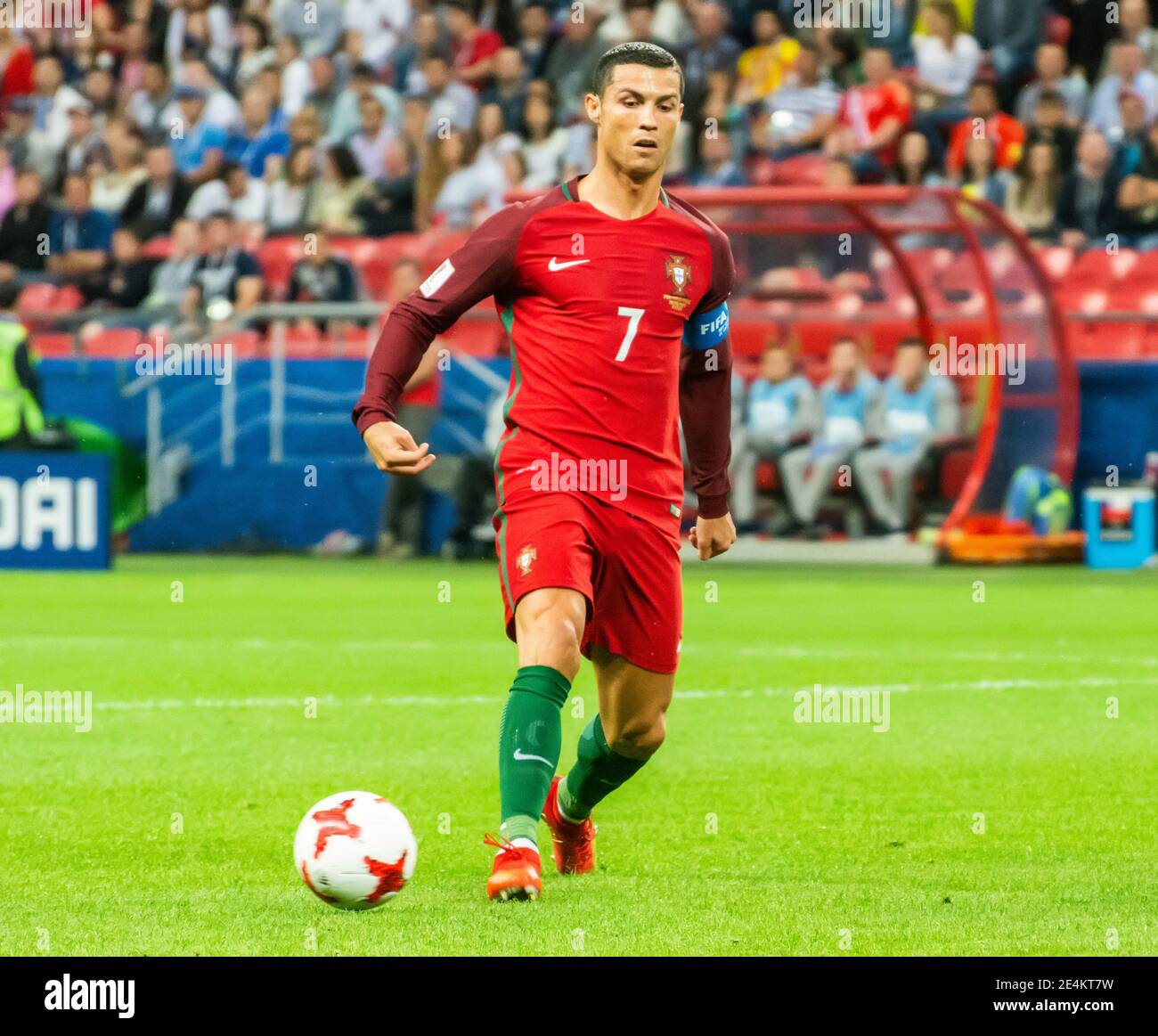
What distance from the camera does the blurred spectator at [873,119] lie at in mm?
18656

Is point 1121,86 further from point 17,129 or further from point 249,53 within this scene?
point 17,129

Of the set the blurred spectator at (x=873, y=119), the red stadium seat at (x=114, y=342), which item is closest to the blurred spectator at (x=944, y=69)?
the blurred spectator at (x=873, y=119)

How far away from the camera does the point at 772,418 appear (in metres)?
17.5

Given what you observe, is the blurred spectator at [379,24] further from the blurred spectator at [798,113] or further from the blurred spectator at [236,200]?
the blurred spectator at [798,113]

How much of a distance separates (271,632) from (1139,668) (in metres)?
4.47

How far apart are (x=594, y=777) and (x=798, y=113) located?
46.6 ft

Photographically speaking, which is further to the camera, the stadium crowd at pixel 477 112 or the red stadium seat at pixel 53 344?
the red stadium seat at pixel 53 344

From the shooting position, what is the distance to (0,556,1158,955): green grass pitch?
4.94m

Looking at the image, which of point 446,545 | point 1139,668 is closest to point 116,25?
point 446,545

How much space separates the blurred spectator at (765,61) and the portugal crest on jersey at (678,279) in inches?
560

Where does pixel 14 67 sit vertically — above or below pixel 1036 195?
above

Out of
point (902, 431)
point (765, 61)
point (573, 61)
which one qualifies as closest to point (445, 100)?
point (573, 61)

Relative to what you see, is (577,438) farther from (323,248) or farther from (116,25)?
(116,25)

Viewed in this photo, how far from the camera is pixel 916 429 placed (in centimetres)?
1723
